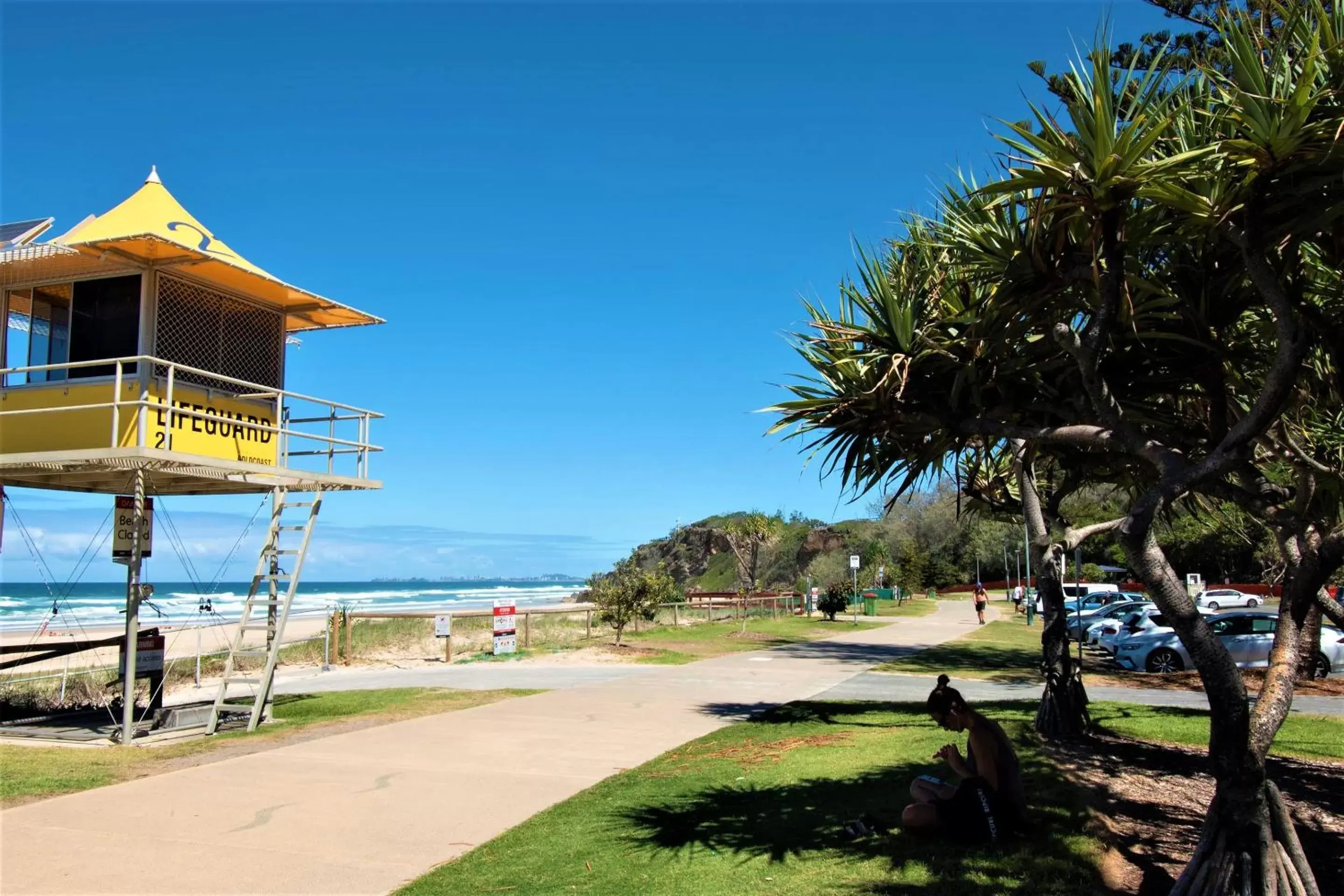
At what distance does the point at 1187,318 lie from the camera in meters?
6.52

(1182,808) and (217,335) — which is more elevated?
→ (217,335)

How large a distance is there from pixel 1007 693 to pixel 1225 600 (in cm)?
2959

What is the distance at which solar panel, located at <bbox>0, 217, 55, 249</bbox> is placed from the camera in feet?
42.4

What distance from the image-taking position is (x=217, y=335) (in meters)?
13.1

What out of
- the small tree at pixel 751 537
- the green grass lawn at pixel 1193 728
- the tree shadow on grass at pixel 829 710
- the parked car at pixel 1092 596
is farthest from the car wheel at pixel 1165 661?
the small tree at pixel 751 537

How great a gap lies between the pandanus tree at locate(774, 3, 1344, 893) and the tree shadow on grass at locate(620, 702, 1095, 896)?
1001 mm

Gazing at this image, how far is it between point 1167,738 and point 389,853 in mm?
8354

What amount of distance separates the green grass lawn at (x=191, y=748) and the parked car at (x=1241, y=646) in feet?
44.1

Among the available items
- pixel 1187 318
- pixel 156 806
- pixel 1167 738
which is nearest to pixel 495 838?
pixel 156 806

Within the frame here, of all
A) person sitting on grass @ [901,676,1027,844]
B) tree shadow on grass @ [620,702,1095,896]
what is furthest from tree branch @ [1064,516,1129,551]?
tree shadow on grass @ [620,702,1095,896]

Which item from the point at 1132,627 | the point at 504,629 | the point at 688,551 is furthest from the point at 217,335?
the point at 688,551

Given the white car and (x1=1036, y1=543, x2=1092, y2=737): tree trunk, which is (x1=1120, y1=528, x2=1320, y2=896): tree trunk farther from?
the white car

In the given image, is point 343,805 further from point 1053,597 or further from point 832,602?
point 832,602

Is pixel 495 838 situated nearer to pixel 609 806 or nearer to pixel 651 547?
pixel 609 806
